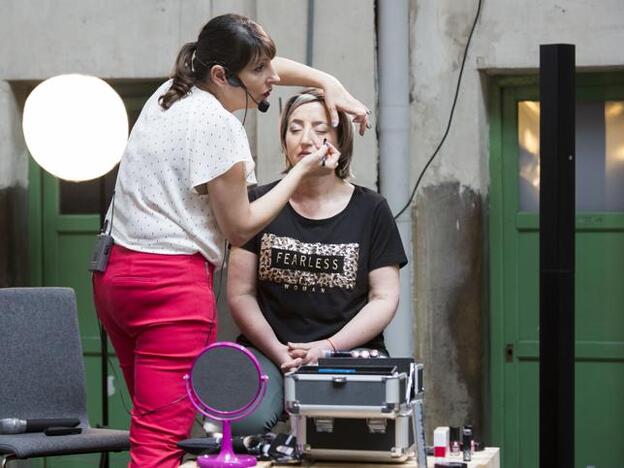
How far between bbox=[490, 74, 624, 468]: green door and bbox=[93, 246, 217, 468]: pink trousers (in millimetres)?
2485

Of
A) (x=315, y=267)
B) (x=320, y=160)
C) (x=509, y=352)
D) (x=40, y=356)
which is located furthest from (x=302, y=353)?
(x=509, y=352)

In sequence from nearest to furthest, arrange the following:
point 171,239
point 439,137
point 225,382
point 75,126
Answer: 1. point 225,382
2. point 171,239
3. point 75,126
4. point 439,137

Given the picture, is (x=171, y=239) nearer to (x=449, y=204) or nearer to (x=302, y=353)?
(x=302, y=353)

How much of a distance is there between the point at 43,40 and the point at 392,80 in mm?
1648

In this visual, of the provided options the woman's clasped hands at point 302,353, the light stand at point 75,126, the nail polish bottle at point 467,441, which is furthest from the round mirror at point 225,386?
the light stand at point 75,126

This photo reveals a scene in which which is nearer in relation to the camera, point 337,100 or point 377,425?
point 377,425

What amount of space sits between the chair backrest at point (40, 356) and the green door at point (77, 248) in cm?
127

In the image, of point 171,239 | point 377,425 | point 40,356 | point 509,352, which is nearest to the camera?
point 377,425

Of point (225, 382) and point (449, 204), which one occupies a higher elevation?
point (449, 204)

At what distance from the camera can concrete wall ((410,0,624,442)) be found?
219 inches

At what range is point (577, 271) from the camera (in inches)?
223

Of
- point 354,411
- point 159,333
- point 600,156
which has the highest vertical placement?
point 600,156

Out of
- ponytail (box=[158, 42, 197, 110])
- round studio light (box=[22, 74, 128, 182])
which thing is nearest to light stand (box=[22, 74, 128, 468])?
round studio light (box=[22, 74, 128, 182])

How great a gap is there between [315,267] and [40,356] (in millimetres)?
1094
